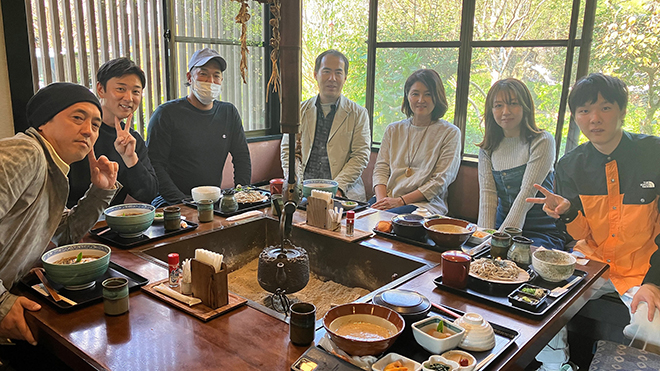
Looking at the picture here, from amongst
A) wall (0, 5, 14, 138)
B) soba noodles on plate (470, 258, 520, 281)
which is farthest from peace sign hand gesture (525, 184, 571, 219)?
wall (0, 5, 14, 138)

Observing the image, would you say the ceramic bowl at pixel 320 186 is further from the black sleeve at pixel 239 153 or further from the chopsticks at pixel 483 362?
the chopsticks at pixel 483 362

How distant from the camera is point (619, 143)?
7.48 ft

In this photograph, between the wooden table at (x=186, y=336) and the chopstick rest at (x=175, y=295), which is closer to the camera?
the wooden table at (x=186, y=336)

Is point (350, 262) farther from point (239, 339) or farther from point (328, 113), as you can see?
point (328, 113)

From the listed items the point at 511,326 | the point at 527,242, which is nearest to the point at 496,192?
the point at 527,242

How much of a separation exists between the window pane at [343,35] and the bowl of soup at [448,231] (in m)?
2.49

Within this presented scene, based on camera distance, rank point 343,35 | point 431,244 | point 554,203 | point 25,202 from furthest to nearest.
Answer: point 343,35 < point 554,203 < point 431,244 < point 25,202

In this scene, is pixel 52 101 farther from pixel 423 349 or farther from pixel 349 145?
pixel 349 145

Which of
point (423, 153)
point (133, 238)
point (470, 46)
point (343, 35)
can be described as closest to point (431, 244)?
point (133, 238)

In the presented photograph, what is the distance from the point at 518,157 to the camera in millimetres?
2889

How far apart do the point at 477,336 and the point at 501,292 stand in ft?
1.25

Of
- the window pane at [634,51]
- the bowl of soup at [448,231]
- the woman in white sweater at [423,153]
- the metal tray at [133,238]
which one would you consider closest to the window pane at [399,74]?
the woman in white sweater at [423,153]

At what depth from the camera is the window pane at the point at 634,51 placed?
2908mm

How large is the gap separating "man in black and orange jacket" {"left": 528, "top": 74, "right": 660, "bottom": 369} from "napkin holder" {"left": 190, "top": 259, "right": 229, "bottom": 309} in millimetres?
1564
